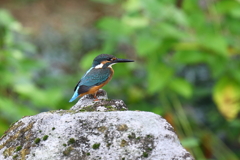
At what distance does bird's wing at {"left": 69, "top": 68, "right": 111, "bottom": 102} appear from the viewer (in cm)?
373

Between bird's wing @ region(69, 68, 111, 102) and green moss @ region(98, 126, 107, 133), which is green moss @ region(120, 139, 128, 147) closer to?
green moss @ region(98, 126, 107, 133)

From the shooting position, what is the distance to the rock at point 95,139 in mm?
2463

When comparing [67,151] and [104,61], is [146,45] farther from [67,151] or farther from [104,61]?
A: [67,151]

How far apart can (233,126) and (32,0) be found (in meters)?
9.80

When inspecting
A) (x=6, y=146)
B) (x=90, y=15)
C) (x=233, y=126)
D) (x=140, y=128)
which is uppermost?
(x=90, y=15)

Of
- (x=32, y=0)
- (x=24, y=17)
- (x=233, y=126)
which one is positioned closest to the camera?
(x=233, y=126)

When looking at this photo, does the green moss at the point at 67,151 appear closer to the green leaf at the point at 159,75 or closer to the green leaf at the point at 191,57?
the green leaf at the point at 159,75

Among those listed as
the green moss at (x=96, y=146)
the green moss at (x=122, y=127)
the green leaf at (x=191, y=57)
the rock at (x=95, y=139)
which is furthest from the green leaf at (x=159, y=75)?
the green moss at (x=96, y=146)

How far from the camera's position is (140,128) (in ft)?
8.47

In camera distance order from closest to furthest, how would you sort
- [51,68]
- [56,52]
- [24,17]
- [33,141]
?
[33,141]
[51,68]
[56,52]
[24,17]

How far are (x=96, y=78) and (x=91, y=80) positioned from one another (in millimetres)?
54

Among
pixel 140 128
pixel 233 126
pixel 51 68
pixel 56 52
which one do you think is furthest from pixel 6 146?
pixel 56 52

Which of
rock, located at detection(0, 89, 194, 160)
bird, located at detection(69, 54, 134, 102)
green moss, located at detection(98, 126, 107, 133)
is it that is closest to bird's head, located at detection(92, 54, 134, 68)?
bird, located at detection(69, 54, 134, 102)

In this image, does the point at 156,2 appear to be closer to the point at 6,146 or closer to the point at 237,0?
the point at 237,0
